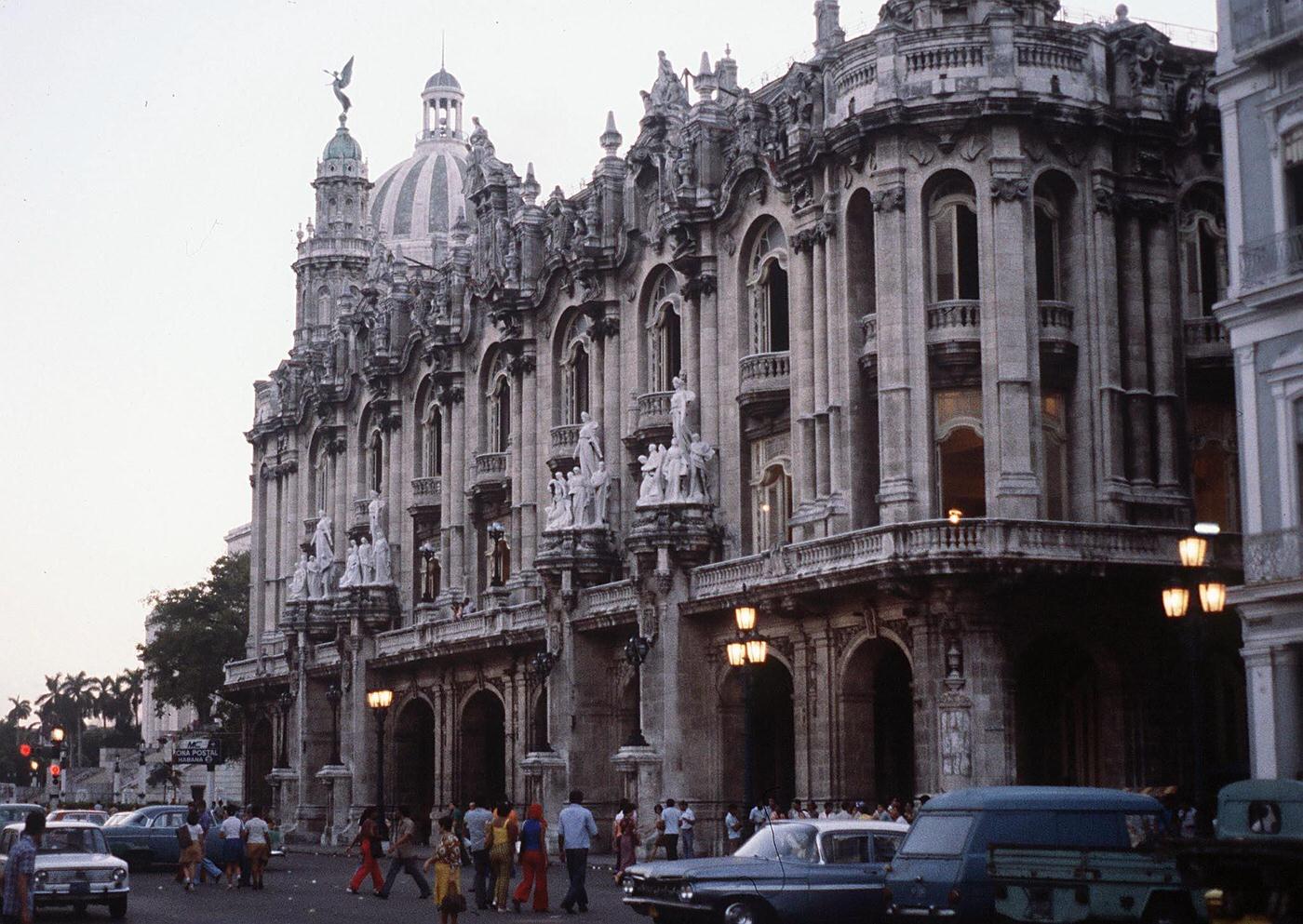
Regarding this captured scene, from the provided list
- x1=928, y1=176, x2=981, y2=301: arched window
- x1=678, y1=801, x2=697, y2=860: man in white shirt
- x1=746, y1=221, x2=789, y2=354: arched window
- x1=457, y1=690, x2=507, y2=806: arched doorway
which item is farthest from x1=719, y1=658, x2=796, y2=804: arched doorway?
x1=457, y1=690, x2=507, y2=806: arched doorway

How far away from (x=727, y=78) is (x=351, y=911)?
96.4ft

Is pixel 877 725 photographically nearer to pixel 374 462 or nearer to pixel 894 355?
pixel 894 355

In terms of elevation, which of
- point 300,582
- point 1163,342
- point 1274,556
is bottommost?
point 1274,556

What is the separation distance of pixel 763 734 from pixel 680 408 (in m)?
8.29

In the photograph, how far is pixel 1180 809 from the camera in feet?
125

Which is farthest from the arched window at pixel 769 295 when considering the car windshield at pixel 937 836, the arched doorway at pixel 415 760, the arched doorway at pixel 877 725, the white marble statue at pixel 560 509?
the car windshield at pixel 937 836

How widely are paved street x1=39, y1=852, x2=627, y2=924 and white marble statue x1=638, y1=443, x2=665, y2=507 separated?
28.9 ft

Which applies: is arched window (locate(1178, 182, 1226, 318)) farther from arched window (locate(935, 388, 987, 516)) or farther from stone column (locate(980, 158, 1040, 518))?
arched window (locate(935, 388, 987, 516))

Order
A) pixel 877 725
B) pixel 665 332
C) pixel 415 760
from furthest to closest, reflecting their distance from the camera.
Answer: pixel 415 760 < pixel 665 332 < pixel 877 725

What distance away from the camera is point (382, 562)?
67.9m

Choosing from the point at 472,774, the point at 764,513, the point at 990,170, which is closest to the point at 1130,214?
the point at 990,170

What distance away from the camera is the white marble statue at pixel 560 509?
53812mm

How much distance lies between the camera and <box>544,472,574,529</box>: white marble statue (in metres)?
53.8

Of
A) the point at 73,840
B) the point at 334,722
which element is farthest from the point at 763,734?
the point at 334,722
